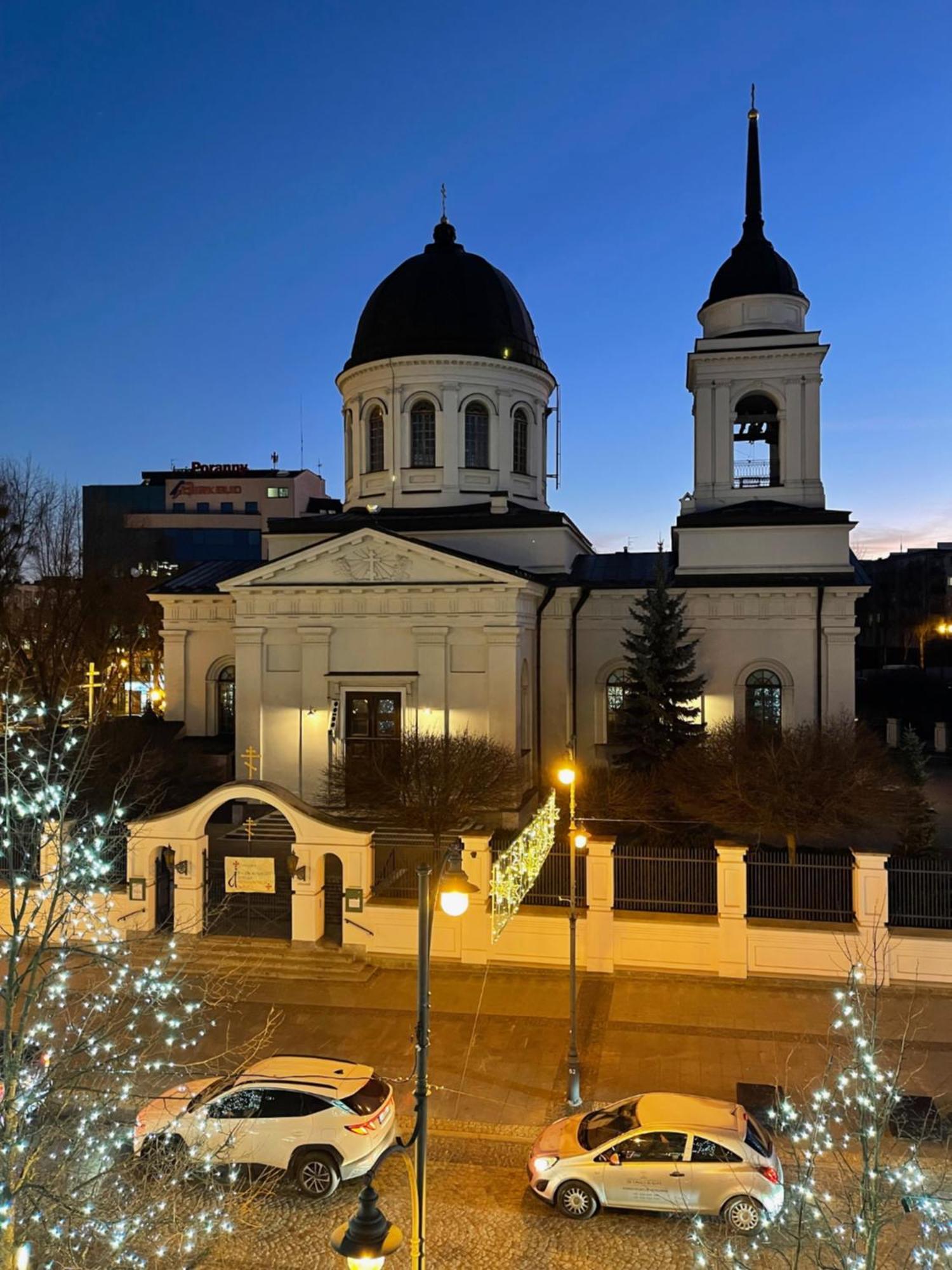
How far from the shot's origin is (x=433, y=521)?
28906 mm

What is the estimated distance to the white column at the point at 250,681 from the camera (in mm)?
25891

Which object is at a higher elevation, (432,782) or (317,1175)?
(432,782)

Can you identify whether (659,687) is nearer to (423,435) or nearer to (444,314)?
(423,435)

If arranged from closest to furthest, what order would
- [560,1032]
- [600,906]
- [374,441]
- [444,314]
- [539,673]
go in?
1. [560,1032]
2. [600,906]
3. [539,673]
4. [444,314]
5. [374,441]

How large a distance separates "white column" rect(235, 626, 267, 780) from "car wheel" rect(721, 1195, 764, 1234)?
63.0ft

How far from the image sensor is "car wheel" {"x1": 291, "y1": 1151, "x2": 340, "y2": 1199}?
9352 millimetres

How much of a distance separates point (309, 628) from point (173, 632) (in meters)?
7.53

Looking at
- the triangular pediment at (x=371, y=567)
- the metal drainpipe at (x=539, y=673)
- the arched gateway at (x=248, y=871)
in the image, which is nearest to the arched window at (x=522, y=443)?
the metal drainpipe at (x=539, y=673)

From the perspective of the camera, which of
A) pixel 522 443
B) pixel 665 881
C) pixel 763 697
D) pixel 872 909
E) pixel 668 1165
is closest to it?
pixel 668 1165

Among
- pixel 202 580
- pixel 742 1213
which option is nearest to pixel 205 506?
pixel 202 580

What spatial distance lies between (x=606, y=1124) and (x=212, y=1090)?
426 cm

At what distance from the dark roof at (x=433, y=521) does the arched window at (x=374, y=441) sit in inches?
79.8

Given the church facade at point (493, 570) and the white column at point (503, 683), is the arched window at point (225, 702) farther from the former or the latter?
the white column at point (503, 683)

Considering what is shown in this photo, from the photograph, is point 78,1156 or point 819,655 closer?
point 78,1156
